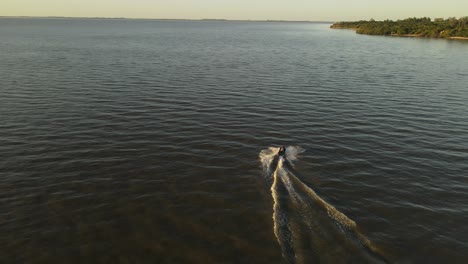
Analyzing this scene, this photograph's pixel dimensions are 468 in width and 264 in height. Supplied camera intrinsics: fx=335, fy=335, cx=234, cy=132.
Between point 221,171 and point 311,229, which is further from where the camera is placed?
point 221,171

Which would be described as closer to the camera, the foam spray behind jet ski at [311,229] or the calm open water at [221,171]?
the foam spray behind jet ski at [311,229]

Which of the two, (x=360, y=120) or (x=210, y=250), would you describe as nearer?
(x=210, y=250)

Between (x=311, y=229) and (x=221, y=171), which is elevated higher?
(x=221, y=171)

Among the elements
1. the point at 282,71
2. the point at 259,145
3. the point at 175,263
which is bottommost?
the point at 175,263

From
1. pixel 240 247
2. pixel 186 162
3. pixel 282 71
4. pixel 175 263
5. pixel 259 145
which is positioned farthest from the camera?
pixel 282 71

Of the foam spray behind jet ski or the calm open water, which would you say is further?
the calm open water

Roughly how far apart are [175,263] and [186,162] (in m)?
10.1

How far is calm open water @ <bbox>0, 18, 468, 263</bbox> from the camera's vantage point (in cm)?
1551

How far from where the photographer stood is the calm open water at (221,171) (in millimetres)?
15508

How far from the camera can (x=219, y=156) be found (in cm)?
2495

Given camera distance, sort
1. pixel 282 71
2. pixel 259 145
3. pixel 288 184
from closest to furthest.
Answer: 1. pixel 288 184
2. pixel 259 145
3. pixel 282 71

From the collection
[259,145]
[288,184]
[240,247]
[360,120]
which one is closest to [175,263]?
[240,247]

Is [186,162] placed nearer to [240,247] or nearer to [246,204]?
[246,204]

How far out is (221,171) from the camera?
22641mm
